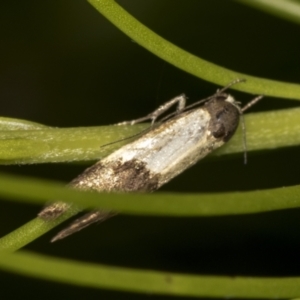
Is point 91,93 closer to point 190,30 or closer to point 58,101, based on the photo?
point 58,101

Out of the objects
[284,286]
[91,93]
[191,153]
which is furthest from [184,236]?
[284,286]

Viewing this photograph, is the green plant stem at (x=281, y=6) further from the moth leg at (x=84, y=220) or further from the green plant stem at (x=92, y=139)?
the moth leg at (x=84, y=220)

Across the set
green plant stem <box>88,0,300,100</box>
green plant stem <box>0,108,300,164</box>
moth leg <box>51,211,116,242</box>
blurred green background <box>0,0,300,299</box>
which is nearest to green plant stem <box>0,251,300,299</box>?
green plant stem <box>0,108,300,164</box>

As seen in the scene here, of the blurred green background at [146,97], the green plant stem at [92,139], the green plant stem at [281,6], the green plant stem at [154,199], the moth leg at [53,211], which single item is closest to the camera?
the green plant stem at [154,199]

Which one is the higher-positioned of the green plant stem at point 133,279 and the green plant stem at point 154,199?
the green plant stem at point 154,199

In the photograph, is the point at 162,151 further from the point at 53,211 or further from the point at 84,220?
the point at 53,211

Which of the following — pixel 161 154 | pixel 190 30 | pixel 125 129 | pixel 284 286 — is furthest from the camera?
pixel 190 30

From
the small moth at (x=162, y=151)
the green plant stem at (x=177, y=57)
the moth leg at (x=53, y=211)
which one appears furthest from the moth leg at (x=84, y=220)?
the green plant stem at (x=177, y=57)
